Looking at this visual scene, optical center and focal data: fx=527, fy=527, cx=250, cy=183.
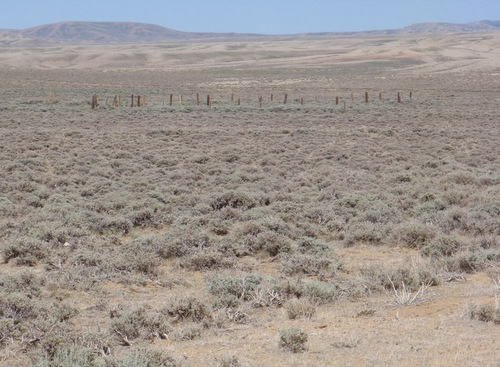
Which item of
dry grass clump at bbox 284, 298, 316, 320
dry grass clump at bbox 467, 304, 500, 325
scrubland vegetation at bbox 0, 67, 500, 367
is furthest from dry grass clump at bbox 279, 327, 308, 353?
dry grass clump at bbox 467, 304, 500, 325

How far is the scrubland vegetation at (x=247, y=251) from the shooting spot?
554 centimetres

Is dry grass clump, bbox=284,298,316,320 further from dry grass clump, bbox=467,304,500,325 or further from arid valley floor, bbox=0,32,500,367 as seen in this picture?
dry grass clump, bbox=467,304,500,325

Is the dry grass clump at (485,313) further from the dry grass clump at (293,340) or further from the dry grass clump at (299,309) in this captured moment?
the dry grass clump at (293,340)

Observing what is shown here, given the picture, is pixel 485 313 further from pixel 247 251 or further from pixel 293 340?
pixel 247 251

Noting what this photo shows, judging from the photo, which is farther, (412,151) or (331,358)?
(412,151)

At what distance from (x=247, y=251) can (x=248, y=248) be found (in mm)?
118

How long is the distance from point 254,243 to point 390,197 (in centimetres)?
486

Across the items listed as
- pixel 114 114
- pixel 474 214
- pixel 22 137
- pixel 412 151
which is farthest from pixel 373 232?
pixel 114 114

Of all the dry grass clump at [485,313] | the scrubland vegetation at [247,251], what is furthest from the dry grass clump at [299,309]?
the dry grass clump at [485,313]

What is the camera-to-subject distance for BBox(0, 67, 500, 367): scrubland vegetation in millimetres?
5543

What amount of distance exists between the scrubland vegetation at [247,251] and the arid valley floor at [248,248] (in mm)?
33

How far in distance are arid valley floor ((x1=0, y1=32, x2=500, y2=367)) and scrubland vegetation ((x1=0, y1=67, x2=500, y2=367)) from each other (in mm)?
33

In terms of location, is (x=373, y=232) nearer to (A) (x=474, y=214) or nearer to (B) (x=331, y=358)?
(A) (x=474, y=214)

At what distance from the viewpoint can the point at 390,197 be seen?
13203mm
